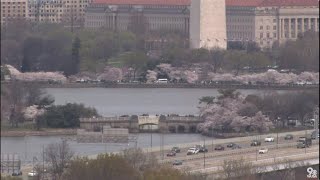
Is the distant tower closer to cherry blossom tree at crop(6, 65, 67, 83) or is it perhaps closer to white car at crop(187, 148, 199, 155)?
cherry blossom tree at crop(6, 65, 67, 83)

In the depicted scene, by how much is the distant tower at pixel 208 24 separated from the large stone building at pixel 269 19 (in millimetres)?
842

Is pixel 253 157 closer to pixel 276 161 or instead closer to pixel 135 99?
pixel 276 161

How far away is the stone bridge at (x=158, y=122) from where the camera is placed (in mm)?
20047

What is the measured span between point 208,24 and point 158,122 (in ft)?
45.8

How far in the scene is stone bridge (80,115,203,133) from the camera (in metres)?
20.0

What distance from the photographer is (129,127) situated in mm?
19953

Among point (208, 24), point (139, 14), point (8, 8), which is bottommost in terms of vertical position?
point (8, 8)

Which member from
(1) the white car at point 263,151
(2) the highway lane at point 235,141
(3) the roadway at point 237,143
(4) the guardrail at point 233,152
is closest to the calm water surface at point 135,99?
(2) the highway lane at point 235,141

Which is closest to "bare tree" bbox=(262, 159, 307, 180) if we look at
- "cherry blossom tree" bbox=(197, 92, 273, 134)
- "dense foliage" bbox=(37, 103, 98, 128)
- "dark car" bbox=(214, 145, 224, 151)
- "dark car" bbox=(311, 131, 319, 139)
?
"dark car" bbox=(214, 145, 224, 151)

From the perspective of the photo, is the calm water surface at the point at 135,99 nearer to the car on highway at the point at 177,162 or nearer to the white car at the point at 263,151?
the white car at the point at 263,151

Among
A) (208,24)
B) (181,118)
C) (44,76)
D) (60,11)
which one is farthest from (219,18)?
(181,118)

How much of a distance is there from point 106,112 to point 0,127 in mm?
15219

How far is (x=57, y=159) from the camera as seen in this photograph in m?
12.5

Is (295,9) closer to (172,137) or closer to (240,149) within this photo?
(172,137)
